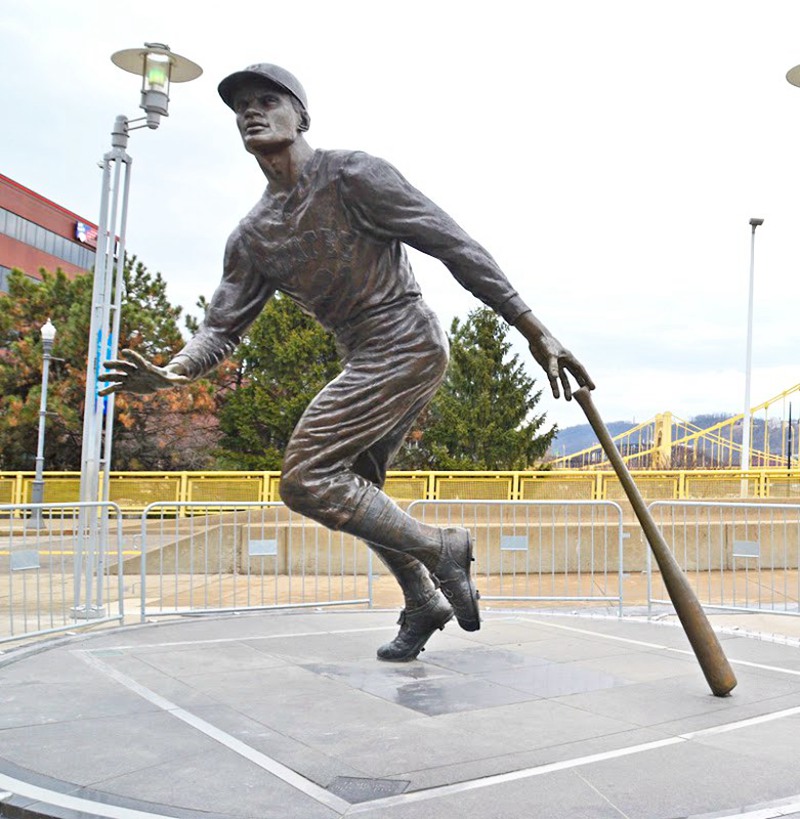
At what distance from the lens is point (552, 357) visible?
A: 3732 mm

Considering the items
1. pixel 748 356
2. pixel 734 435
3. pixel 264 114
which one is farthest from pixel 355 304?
pixel 734 435

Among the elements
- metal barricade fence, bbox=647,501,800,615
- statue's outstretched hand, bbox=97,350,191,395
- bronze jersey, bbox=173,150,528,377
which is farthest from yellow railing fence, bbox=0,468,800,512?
statue's outstretched hand, bbox=97,350,191,395

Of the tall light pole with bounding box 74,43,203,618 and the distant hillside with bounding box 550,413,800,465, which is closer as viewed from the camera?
the tall light pole with bounding box 74,43,203,618

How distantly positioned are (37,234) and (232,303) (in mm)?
53908

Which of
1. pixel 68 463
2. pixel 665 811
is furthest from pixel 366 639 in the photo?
pixel 68 463

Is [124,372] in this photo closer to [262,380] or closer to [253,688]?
[253,688]

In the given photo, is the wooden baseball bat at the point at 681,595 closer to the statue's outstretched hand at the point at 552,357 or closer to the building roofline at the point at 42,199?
the statue's outstretched hand at the point at 552,357

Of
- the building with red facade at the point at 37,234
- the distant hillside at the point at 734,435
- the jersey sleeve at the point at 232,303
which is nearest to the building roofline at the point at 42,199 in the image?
the building with red facade at the point at 37,234

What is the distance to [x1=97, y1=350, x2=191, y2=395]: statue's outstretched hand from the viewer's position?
3.88m

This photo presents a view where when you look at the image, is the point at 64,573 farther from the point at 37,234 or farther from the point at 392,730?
the point at 37,234

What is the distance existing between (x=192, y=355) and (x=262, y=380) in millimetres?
18930

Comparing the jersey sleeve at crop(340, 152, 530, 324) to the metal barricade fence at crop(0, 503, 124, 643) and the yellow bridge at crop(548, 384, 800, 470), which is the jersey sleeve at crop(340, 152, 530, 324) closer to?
the metal barricade fence at crop(0, 503, 124, 643)

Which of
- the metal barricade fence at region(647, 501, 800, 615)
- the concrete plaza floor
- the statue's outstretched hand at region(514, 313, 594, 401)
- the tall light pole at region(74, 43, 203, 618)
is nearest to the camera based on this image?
the concrete plaza floor

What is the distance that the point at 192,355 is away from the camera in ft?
13.8
